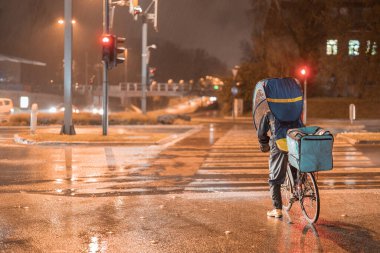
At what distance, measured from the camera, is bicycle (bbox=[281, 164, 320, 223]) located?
7.40 m

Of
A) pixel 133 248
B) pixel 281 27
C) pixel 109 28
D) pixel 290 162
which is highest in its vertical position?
pixel 281 27

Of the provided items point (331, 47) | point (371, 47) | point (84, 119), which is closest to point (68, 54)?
point (84, 119)

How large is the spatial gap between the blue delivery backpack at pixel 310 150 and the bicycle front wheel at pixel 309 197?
0.33 meters

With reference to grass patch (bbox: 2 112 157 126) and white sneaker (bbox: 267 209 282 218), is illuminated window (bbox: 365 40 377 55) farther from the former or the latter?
white sneaker (bbox: 267 209 282 218)

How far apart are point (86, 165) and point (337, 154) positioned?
7.45 metres

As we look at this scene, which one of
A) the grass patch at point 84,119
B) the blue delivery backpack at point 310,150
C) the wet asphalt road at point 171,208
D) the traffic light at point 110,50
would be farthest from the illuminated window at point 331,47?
the blue delivery backpack at point 310,150

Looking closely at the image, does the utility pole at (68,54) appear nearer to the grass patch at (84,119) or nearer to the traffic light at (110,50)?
the traffic light at (110,50)

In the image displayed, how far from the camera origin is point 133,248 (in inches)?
249

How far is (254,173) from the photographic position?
41.6 feet

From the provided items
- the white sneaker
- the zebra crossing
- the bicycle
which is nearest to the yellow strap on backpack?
the bicycle

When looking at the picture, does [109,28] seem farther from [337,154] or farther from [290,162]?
[290,162]

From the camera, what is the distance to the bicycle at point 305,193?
291 inches

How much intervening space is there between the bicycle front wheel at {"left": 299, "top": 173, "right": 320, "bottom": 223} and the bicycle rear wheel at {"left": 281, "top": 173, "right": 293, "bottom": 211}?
0.27 m

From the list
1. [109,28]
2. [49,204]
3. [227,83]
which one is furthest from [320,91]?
[49,204]
